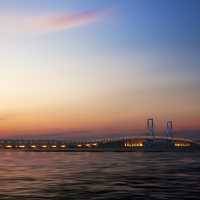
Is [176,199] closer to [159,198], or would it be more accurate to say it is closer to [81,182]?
[159,198]

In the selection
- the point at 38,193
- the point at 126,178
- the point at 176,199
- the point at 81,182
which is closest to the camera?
the point at 176,199

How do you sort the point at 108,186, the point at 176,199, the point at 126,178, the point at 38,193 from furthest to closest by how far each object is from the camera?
the point at 126,178 → the point at 108,186 → the point at 38,193 → the point at 176,199

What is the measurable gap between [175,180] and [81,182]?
1263cm

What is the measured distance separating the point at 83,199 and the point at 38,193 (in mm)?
5819

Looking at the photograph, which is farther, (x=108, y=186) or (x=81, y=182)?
(x=81, y=182)

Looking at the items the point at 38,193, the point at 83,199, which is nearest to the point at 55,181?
the point at 38,193

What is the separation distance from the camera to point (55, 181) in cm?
5744

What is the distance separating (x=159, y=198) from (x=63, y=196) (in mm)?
9187

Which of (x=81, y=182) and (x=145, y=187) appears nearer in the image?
(x=145, y=187)

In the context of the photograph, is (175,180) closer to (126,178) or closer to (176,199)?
(126,178)

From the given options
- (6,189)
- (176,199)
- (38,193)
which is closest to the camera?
(176,199)

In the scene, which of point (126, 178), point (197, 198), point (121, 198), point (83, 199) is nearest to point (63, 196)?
point (83, 199)

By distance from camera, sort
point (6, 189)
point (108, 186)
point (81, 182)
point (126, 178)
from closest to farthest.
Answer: point (6, 189), point (108, 186), point (81, 182), point (126, 178)

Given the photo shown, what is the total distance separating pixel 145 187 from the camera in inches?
1988
